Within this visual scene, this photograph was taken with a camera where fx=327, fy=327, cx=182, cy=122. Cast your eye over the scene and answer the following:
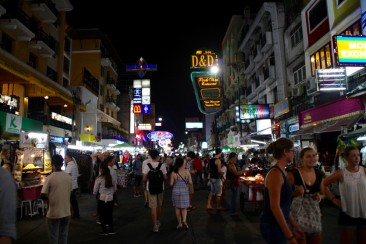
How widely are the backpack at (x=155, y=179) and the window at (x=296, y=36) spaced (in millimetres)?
17583

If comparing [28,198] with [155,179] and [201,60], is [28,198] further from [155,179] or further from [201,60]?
[201,60]

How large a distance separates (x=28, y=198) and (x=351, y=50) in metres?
12.0

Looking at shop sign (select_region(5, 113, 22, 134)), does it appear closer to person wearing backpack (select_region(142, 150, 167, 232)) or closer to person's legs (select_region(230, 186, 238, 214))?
person wearing backpack (select_region(142, 150, 167, 232))

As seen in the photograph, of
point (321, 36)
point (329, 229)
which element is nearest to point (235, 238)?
point (329, 229)

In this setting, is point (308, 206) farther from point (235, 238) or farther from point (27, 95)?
point (27, 95)

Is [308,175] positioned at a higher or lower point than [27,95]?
lower

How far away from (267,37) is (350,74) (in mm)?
12732

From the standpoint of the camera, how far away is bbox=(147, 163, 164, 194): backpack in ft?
26.7

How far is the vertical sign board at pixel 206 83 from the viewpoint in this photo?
30984 mm

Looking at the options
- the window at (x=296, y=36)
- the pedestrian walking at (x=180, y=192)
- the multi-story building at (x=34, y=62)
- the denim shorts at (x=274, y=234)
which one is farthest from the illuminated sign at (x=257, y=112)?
the denim shorts at (x=274, y=234)

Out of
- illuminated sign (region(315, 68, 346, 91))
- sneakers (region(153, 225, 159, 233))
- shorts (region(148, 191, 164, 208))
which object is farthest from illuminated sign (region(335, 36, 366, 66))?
sneakers (region(153, 225, 159, 233))

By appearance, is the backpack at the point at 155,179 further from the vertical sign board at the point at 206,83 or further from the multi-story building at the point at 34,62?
the vertical sign board at the point at 206,83

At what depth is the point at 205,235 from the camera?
24.8ft

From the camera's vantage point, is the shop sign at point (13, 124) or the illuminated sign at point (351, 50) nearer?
the illuminated sign at point (351, 50)
